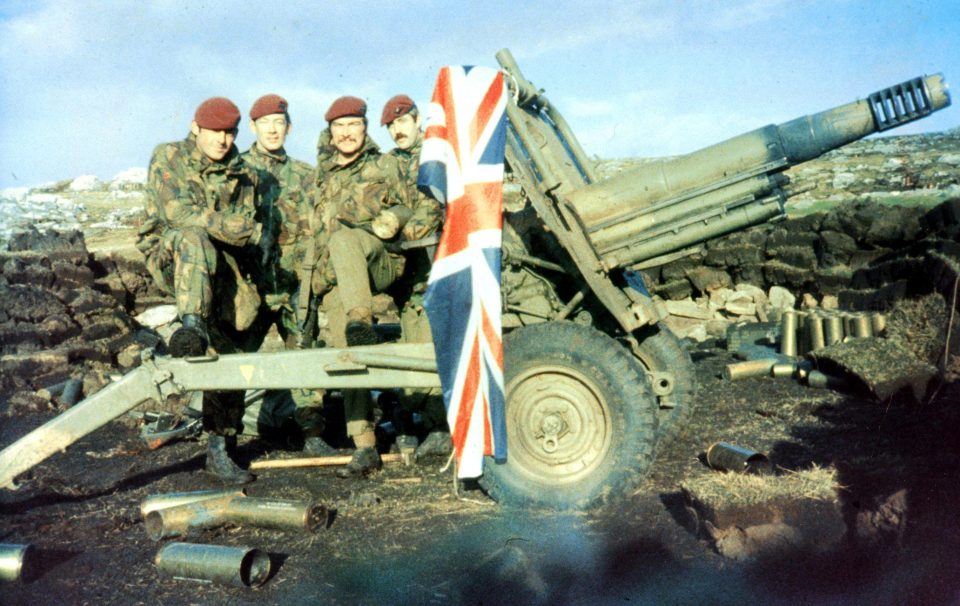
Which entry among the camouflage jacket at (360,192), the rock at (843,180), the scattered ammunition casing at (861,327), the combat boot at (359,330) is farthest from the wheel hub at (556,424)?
the rock at (843,180)

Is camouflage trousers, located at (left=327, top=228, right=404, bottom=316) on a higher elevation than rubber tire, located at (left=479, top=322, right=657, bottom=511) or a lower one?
higher

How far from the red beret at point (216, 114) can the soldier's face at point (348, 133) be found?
75 centimetres

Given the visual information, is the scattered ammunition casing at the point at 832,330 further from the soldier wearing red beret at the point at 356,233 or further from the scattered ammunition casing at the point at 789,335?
the soldier wearing red beret at the point at 356,233

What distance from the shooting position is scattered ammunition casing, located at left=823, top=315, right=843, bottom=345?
8.50 meters

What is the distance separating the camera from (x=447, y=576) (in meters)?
3.83

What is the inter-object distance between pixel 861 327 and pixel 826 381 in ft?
4.54

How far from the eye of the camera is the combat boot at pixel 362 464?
5.55 m

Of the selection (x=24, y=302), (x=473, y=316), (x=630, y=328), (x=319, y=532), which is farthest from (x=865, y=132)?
(x=24, y=302)

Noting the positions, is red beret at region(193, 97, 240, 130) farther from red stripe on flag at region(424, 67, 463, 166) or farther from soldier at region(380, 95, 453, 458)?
red stripe on flag at region(424, 67, 463, 166)

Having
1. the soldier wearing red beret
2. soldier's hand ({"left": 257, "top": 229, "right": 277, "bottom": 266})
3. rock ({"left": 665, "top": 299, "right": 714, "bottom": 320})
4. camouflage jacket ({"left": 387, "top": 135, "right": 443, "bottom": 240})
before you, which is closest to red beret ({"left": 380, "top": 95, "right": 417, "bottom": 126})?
the soldier wearing red beret

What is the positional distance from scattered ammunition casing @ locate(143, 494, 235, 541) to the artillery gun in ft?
2.27

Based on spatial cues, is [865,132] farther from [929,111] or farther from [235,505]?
[235,505]

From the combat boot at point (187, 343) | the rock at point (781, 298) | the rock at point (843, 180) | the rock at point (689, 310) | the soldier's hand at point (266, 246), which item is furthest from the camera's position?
the rock at point (843, 180)

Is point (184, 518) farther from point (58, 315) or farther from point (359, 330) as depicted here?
point (58, 315)
